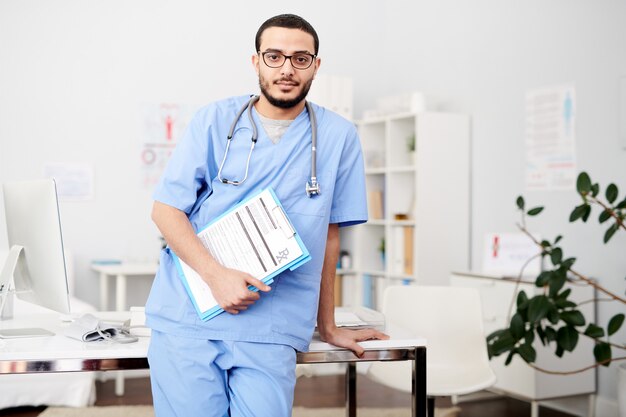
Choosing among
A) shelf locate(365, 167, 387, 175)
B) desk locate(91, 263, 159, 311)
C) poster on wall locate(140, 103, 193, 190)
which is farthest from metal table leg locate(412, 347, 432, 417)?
poster on wall locate(140, 103, 193, 190)

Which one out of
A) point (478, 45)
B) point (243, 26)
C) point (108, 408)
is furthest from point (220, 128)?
point (243, 26)

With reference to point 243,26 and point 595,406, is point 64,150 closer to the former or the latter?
point 243,26

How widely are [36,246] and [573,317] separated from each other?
2.19 metres

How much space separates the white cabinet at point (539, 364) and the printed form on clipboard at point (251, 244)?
2305mm

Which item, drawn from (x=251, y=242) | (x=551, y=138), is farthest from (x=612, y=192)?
(x=251, y=242)

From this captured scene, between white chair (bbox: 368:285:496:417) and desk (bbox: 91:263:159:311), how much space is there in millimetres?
1675

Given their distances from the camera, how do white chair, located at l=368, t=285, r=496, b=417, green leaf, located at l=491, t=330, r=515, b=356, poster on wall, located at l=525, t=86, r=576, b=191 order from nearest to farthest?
white chair, located at l=368, t=285, r=496, b=417
green leaf, located at l=491, t=330, r=515, b=356
poster on wall, located at l=525, t=86, r=576, b=191

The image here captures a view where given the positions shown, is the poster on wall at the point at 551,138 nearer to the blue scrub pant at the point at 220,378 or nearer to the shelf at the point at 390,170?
the shelf at the point at 390,170

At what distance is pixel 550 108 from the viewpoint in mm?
4137

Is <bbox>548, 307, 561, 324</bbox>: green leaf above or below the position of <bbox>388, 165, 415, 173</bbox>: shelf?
below

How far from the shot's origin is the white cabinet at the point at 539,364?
3.71 m

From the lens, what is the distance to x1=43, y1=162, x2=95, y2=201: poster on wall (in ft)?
15.8

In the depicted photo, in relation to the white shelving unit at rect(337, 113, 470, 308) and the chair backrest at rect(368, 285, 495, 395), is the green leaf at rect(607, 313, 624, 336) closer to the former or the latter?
the chair backrest at rect(368, 285, 495, 395)

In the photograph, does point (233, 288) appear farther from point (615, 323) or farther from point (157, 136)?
point (157, 136)
